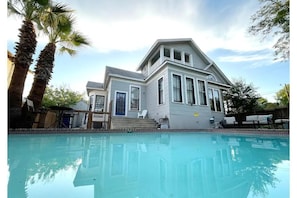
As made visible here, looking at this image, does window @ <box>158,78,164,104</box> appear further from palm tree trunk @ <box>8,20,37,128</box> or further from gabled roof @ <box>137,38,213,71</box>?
palm tree trunk @ <box>8,20,37,128</box>

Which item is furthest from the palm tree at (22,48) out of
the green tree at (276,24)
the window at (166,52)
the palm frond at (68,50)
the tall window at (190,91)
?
the green tree at (276,24)

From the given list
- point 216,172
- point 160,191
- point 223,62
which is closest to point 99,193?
point 160,191

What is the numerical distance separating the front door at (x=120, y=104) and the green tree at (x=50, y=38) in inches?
181

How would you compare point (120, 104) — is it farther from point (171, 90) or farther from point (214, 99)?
point (214, 99)

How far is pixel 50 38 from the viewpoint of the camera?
24.5ft

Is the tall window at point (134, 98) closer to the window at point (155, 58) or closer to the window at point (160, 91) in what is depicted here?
the window at point (160, 91)

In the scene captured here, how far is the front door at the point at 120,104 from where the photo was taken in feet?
34.5

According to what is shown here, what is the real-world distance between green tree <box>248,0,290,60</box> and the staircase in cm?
812

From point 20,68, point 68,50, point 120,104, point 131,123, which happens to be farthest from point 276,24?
point 20,68

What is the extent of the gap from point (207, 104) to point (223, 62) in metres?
6.41

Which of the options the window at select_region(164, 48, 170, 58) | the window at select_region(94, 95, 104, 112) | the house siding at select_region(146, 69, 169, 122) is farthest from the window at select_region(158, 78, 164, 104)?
the window at select_region(94, 95, 104, 112)

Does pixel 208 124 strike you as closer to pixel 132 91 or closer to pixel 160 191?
pixel 132 91

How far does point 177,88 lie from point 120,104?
4.55 meters
